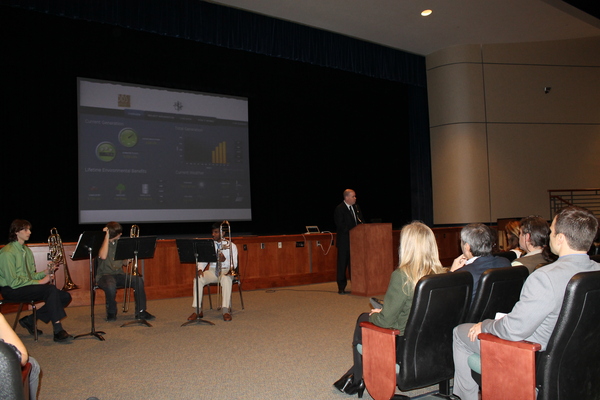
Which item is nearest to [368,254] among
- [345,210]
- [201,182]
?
[345,210]

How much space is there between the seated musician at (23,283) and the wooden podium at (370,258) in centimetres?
381

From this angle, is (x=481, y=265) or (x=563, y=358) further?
(x=481, y=265)

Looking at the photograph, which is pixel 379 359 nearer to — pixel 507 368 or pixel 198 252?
pixel 507 368

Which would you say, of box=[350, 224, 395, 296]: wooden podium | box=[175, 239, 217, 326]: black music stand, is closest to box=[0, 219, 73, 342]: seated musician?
box=[175, 239, 217, 326]: black music stand

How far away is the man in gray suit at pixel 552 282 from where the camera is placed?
79.9 inches

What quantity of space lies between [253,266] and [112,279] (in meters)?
2.63

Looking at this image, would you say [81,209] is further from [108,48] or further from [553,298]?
[553,298]

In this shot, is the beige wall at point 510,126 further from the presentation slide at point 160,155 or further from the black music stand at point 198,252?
the black music stand at point 198,252

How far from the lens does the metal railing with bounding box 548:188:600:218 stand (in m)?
11.2

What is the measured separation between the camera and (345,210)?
290 inches

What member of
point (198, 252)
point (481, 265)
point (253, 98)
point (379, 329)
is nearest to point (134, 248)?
point (198, 252)

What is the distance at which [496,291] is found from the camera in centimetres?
257

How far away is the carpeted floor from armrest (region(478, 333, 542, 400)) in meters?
0.94

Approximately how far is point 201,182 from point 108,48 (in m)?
2.69
